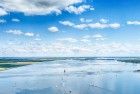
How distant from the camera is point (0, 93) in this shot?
139 feet

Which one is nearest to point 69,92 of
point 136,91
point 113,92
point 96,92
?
point 96,92

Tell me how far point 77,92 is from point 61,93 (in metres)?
2.48

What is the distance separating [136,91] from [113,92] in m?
3.89

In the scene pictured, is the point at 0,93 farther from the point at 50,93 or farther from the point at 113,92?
the point at 113,92

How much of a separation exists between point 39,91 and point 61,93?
403 cm

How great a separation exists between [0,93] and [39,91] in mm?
6131

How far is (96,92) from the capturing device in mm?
41562

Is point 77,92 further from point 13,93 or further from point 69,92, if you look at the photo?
point 13,93

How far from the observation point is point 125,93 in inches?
1594

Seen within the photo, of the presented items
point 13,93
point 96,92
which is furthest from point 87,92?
point 13,93

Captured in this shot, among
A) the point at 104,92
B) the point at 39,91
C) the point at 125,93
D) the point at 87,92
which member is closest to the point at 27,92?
the point at 39,91

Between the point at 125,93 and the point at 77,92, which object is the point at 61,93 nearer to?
the point at 77,92

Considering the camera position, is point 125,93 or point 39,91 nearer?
point 125,93

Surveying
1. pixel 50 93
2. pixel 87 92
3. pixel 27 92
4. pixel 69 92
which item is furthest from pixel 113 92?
pixel 27 92
